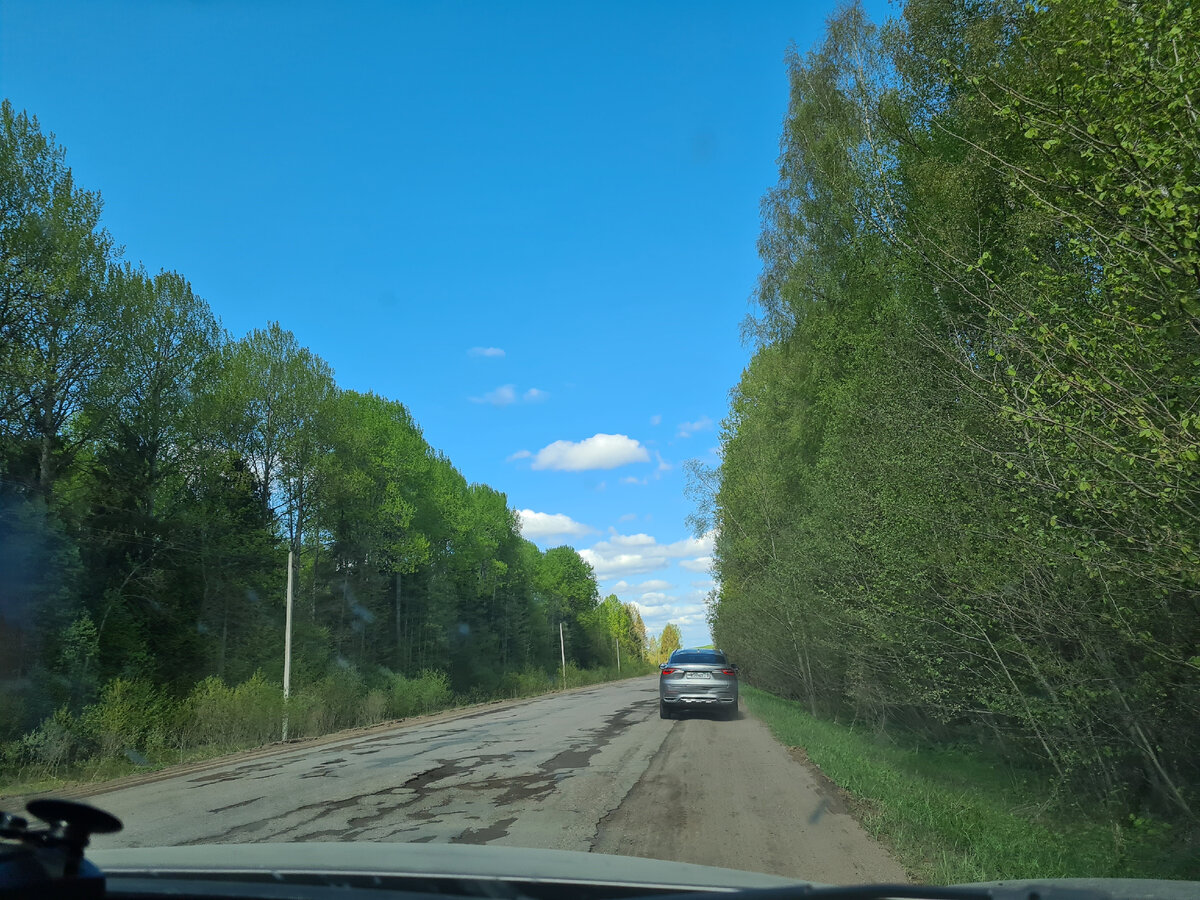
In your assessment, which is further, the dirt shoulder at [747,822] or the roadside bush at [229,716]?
the roadside bush at [229,716]

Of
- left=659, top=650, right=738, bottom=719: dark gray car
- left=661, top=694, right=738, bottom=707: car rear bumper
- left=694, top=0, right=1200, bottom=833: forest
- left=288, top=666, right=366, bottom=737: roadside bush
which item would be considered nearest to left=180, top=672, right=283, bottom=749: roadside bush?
left=288, top=666, right=366, bottom=737: roadside bush

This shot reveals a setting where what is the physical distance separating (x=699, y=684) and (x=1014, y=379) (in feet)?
51.7

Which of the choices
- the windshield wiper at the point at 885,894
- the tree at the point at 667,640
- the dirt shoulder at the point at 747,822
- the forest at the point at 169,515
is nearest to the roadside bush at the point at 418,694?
the forest at the point at 169,515

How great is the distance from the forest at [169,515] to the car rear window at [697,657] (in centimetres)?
1156

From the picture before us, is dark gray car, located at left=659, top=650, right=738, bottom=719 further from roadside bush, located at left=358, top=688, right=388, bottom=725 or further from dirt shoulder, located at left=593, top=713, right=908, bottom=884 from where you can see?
roadside bush, located at left=358, top=688, right=388, bottom=725

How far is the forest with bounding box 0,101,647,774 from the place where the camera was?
695 inches

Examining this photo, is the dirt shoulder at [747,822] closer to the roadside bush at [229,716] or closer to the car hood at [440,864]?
the car hood at [440,864]

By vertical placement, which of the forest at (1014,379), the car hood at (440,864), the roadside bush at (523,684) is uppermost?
the forest at (1014,379)

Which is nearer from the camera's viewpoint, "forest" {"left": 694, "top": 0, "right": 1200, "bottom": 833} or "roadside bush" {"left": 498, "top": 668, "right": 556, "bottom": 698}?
"forest" {"left": 694, "top": 0, "right": 1200, "bottom": 833}

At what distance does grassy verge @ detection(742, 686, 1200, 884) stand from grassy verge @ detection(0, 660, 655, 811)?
1276 centimetres

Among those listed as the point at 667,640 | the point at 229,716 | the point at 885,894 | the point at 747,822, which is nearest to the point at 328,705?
the point at 229,716

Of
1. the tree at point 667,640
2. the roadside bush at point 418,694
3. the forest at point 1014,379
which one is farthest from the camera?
the tree at point 667,640

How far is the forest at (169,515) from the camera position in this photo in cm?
1766

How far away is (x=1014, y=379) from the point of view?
5.00 meters
